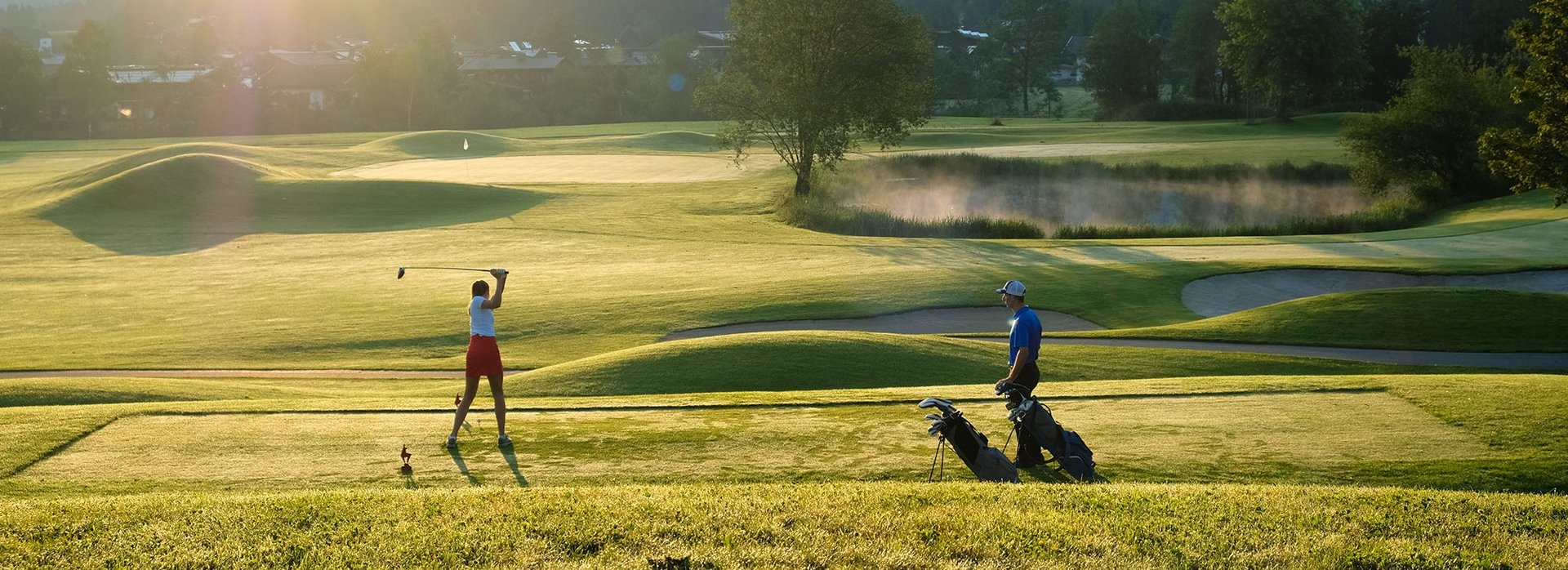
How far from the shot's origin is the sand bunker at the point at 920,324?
29.7 meters

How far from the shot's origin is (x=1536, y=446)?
14.1 m

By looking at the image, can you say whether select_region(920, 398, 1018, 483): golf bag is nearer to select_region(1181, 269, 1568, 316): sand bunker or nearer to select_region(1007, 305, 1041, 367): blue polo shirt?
select_region(1007, 305, 1041, 367): blue polo shirt

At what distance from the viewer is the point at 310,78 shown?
15425 centimetres

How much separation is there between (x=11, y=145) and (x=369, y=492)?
116870mm

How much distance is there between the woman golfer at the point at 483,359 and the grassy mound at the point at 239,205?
38.3 m

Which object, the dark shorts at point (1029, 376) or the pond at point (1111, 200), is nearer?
the dark shorts at point (1029, 376)

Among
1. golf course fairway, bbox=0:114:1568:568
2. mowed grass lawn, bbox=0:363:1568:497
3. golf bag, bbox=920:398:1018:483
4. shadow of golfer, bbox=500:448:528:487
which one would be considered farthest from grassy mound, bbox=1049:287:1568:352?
shadow of golfer, bbox=500:448:528:487

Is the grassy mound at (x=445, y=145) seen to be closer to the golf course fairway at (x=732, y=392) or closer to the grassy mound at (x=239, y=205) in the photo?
the grassy mound at (x=239, y=205)

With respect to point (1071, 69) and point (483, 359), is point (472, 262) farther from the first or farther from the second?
point (1071, 69)

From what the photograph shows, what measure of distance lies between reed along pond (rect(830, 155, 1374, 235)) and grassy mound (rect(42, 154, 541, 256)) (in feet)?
68.3

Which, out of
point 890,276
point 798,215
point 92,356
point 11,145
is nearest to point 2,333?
point 92,356

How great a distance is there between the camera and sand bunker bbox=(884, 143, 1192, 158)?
7986 cm

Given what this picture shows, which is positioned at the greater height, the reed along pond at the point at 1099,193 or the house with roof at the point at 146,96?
the house with roof at the point at 146,96

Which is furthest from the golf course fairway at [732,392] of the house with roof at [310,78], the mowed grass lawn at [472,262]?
the house with roof at [310,78]
